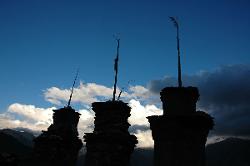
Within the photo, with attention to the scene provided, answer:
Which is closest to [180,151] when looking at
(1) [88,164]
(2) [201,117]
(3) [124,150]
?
(2) [201,117]

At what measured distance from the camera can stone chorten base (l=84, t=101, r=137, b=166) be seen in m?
45.7

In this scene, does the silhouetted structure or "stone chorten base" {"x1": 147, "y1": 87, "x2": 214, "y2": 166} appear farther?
the silhouetted structure

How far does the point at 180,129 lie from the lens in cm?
3350

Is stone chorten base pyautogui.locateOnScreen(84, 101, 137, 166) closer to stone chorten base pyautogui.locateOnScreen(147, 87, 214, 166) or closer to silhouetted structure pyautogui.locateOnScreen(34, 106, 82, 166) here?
silhouetted structure pyautogui.locateOnScreen(34, 106, 82, 166)

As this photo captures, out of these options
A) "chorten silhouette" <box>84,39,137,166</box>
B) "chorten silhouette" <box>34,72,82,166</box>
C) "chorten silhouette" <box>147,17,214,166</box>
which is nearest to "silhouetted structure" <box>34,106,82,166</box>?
"chorten silhouette" <box>34,72,82,166</box>

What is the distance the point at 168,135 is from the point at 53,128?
32030mm

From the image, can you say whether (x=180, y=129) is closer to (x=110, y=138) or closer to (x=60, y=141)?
(x=110, y=138)

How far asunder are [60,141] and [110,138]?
50.0 feet

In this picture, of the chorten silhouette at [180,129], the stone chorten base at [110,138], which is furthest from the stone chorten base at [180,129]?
Result: the stone chorten base at [110,138]

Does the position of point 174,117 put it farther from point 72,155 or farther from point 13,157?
point 72,155

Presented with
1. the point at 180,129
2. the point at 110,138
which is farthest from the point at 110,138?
the point at 180,129

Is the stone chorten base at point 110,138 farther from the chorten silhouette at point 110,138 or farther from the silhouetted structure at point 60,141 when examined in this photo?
the silhouetted structure at point 60,141

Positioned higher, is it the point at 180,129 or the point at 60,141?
the point at 60,141

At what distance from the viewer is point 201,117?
33188 mm
